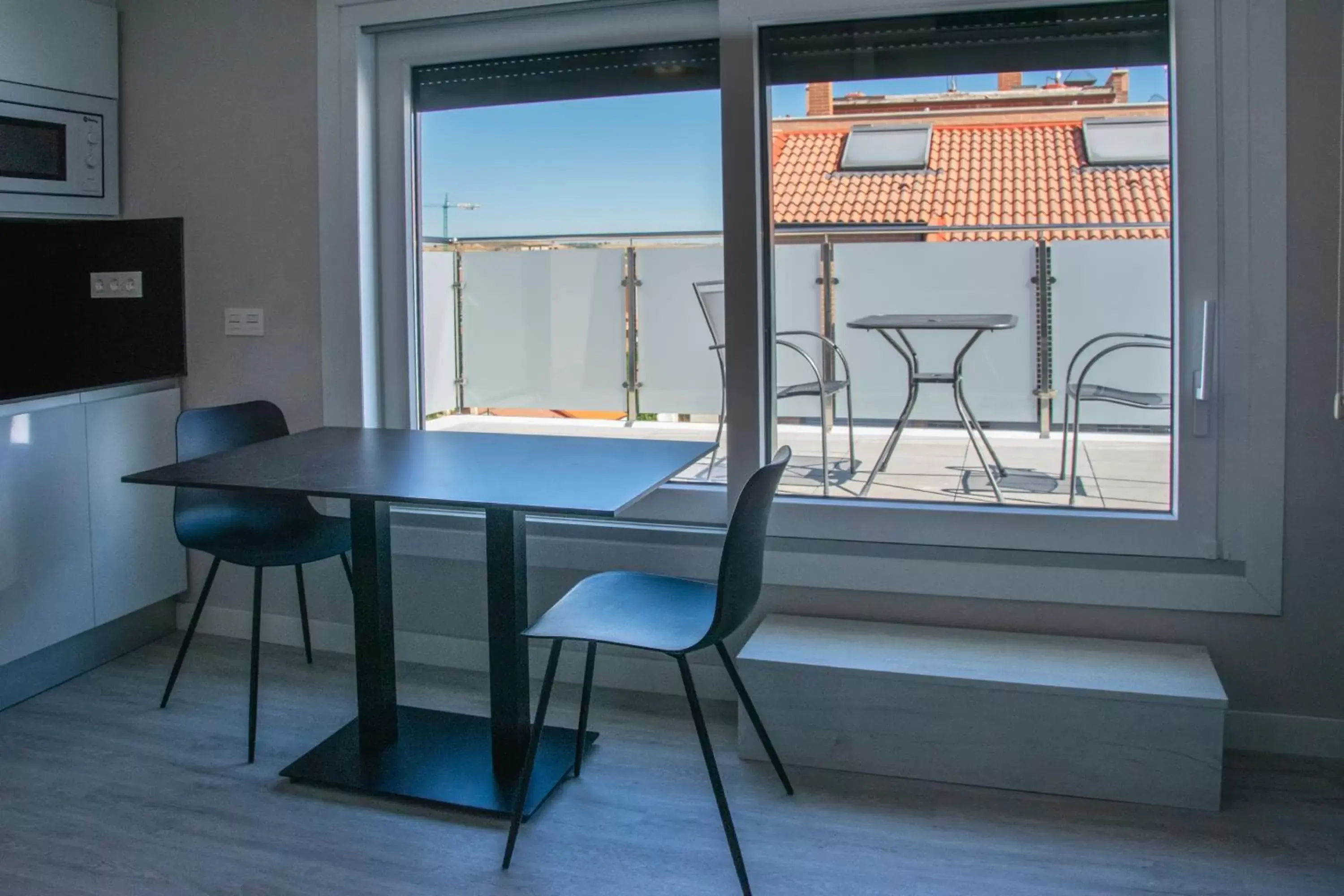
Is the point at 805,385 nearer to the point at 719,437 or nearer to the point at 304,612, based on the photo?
the point at 719,437

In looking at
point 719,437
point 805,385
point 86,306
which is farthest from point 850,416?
point 86,306

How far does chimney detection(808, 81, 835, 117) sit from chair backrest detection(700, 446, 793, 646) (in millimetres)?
1152

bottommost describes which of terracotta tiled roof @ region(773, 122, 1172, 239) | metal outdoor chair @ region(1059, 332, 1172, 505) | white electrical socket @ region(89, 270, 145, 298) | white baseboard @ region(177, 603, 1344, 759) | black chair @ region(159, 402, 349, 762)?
white baseboard @ region(177, 603, 1344, 759)

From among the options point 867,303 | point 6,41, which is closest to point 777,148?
point 867,303

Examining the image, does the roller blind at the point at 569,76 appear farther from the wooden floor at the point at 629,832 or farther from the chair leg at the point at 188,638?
the wooden floor at the point at 629,832

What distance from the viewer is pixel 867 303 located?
2.94m

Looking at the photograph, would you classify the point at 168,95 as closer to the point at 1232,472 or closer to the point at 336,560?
the point at 336,560

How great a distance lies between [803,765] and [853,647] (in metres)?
0.31

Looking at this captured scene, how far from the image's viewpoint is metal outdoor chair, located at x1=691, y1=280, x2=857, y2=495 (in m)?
2.99

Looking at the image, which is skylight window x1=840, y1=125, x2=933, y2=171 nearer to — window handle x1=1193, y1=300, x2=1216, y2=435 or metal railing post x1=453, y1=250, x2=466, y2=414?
window handle x1=1193, y1=300, x2=1216, y2=435

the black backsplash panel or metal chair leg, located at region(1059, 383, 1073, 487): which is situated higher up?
the black backsplash panel

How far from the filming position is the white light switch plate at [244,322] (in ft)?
11.6

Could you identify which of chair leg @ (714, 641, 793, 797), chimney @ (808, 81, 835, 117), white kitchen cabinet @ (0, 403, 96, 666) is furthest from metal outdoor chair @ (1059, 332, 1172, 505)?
white kitchen cabinet @ (0, 403, 96, 666)

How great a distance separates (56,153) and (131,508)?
1.13 metres
